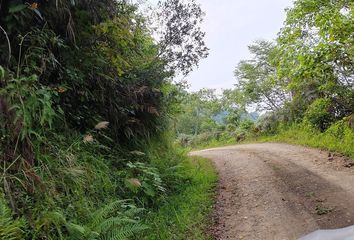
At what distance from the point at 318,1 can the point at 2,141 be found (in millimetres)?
9138

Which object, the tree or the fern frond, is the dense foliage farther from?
the tree

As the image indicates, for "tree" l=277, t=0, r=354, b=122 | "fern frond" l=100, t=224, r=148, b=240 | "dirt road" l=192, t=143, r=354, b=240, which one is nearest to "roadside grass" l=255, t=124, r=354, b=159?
"dirt road" l=192, t=143, r=354, b=240

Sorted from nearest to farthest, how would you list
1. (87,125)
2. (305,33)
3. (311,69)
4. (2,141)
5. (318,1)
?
(2,141), (87,125), (311,69), (318,1), (305,33)

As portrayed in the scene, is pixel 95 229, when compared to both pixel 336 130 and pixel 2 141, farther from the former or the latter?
pixel 336 130

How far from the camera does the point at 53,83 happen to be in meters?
4.46

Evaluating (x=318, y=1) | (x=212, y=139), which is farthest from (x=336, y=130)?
(x=212, y=139)

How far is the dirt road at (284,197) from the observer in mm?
4496

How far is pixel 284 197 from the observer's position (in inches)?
221

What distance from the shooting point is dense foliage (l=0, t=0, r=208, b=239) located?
3.04 metres

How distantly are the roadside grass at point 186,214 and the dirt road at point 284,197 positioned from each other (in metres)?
0.21

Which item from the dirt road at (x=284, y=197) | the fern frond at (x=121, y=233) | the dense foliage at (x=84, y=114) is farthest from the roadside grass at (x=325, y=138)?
the fern frond at (x=121, y=233)

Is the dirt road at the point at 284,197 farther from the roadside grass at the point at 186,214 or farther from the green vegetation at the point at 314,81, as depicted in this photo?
the green vegetation at the point at 314,81

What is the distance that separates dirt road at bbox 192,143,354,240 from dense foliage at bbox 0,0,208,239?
1.18 meters

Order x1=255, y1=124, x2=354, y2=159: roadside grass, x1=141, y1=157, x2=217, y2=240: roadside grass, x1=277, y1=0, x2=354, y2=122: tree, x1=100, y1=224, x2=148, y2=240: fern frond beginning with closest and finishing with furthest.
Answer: x1=100, y1=224, x2=148, y2=240: fern frond < x1=141, y1=157, x2=217, y2=240: roadside grass < x1=277, y1=0, x2=354, y2=122: tree < x1=255, y1=124, x2=354, y2=159: roadside grass
